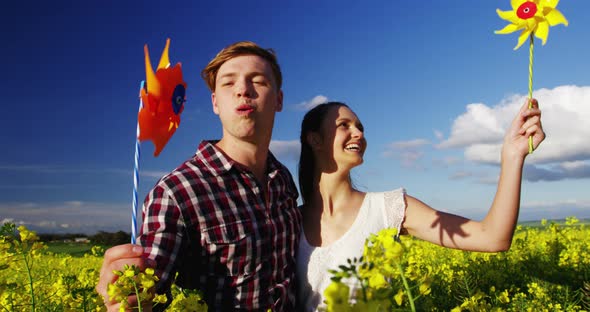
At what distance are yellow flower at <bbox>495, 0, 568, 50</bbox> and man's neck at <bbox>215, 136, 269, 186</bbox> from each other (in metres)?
1.34

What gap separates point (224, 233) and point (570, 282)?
4.13 meters

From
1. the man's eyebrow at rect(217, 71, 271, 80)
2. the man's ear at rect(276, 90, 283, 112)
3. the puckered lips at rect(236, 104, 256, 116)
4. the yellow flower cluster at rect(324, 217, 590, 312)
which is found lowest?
the yellow flower cluster at rect(324, 217, 590, 312)

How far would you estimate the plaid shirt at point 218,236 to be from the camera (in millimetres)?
2068

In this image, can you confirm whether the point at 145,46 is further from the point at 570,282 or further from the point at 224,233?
the point at 570,282

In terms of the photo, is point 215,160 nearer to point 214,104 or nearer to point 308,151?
point 214,104

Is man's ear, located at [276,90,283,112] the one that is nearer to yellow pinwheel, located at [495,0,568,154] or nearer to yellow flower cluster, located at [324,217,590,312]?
yellow flower cluster, located at [324,217,590,312]

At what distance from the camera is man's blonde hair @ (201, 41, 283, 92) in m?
2.54

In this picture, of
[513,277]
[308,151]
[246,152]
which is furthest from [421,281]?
[513,277]

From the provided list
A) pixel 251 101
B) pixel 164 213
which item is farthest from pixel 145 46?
pixel 164 213

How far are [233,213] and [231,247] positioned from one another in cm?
16

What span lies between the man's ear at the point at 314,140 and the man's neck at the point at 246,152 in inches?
20.3

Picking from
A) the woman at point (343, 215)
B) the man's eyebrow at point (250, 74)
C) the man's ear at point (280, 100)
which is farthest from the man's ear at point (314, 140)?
the man's eyebrow at point (250, 74)

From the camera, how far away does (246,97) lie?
2.35 metres

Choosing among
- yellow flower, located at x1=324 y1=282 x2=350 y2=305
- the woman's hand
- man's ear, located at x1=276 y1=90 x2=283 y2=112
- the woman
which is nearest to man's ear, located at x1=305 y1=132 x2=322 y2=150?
the woman
